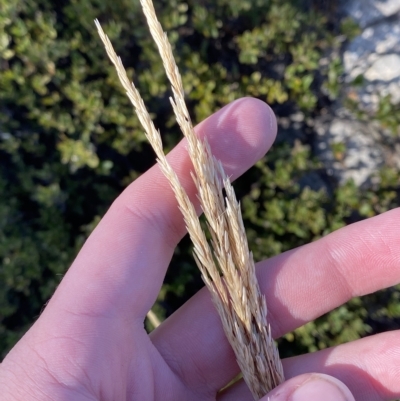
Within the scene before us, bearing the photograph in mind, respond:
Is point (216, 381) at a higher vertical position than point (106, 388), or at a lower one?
lower

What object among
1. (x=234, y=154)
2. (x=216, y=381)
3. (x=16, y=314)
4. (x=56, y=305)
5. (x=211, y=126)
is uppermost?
(x=211, y=126)

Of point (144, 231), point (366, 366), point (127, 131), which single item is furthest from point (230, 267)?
point (127, 131)

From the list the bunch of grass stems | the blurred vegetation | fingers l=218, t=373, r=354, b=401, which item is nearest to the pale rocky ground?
the blurred vegetation

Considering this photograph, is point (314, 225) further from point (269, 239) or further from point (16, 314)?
point (16, 314)

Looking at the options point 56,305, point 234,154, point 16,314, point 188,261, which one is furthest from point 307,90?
point 16,314

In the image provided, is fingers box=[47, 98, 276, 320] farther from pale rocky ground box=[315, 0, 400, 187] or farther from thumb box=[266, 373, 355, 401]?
pale rocky ground box=[315, 0, 400, 187]

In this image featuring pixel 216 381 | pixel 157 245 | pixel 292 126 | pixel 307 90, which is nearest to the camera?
pixel 157 245
